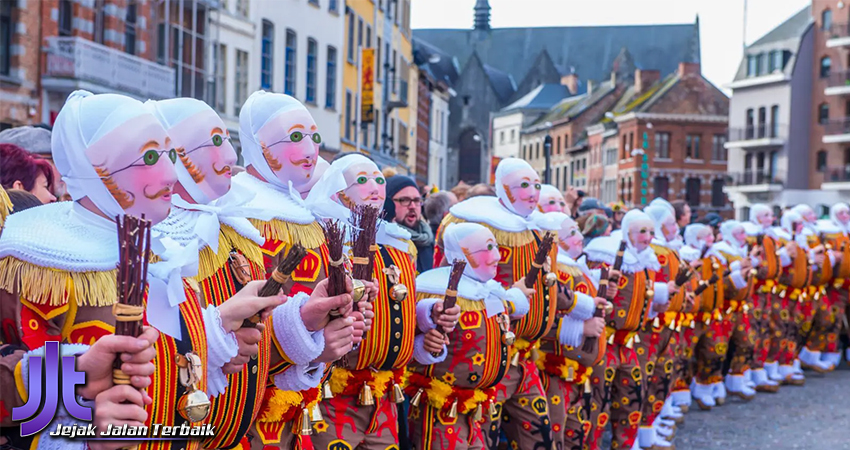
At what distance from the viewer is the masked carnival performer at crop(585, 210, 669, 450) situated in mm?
9219

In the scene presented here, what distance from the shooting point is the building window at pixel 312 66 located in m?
33.2

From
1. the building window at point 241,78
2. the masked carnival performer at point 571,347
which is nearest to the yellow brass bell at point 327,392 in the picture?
the masked carnival performer at point 571,347

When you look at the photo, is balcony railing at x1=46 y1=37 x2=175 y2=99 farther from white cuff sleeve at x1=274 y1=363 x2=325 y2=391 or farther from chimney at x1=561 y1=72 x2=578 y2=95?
chimney at x1=561 y1=72 x2=578 y2=95

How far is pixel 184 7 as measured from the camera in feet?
84.8

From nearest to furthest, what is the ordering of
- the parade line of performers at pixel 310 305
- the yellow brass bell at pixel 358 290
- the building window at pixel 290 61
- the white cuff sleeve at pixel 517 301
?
1. the parade line of performers at pixel 310 305
2. the yellow brass bell at pixel 358 290
3. the white cuff sleeve at pixel 517 301
4. the building window at pixel 290 61

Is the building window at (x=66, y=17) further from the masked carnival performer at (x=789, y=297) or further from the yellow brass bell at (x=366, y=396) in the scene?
the yellow brass bell at (x=366, y=396)

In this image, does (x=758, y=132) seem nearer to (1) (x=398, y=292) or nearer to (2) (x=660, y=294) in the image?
(2) (x=660, y=294)

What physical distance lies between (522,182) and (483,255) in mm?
911

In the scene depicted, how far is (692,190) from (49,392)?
63.9 m

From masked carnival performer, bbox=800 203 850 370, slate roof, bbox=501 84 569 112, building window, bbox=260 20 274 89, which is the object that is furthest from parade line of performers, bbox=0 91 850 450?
slate roof, bbox=501 84 569 112

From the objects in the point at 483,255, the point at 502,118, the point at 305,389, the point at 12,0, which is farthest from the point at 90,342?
the point at 502,118

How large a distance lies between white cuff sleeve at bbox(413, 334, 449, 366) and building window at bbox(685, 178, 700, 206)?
5985 centimetres

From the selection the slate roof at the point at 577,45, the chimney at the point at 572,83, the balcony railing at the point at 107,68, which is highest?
the slate roof at the point at 577,45

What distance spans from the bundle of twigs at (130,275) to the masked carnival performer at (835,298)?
50.1 ft
